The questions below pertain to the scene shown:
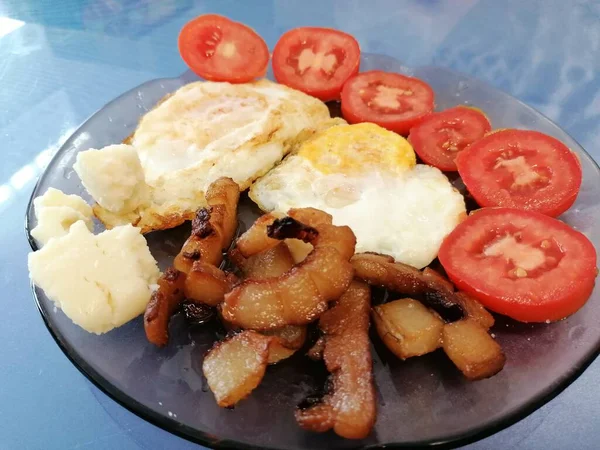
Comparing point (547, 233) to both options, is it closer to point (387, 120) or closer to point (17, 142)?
point (387, 120)

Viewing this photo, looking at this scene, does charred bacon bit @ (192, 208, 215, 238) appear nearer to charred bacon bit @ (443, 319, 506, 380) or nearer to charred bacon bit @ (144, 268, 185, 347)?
charred bacon bit @ (144, 268, 185, 347)

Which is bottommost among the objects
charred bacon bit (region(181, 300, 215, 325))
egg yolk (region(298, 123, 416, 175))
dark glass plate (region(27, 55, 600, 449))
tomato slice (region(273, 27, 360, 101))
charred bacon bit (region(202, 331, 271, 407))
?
dark glass plate (region(27, 55, 600, 449))

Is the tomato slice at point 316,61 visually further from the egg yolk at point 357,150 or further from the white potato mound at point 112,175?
the white potato mound at point 112,175

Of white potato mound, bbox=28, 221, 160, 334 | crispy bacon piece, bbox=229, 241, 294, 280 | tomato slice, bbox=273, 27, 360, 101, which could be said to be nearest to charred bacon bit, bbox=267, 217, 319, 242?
crispy bacon piece, bbox=229, 241, 294, 280

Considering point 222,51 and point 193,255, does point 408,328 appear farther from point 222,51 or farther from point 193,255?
point 222,51

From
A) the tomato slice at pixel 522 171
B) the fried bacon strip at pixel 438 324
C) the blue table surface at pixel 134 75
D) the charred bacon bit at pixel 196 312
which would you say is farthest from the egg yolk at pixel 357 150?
the blue table surface at pixel 134 75

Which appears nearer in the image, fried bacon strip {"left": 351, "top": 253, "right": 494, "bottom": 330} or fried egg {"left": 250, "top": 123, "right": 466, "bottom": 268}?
fried bacon strip {"left": 351, "top": 253, "right": 494, "bottom": 330}

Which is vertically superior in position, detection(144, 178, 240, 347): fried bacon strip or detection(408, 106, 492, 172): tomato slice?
detection(408, 106, 492, 172): tomato slice
